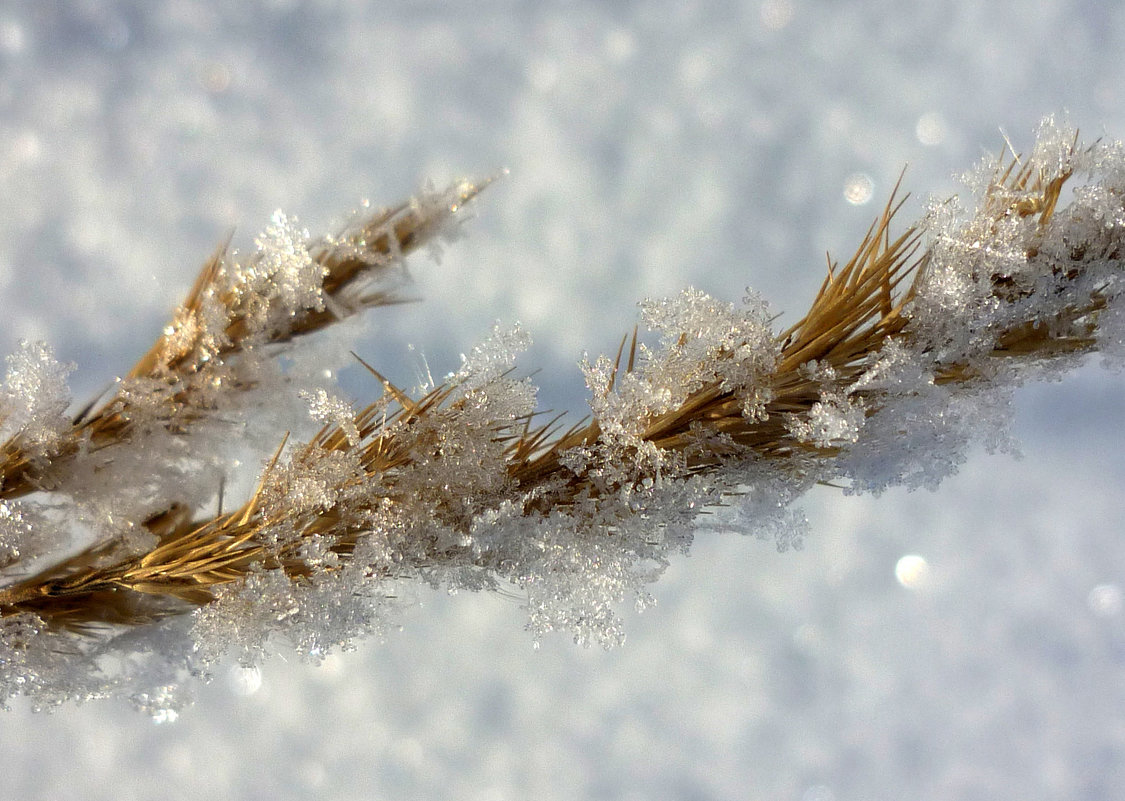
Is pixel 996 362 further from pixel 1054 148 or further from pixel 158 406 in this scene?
pixel 158 406

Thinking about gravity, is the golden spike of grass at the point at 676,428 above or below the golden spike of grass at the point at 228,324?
below

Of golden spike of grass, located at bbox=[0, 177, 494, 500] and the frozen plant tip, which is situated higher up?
golden spike of grass, located at bbox=[0, 177, 494, 500]

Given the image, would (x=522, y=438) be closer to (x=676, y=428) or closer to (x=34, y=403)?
(x=676, y=428)

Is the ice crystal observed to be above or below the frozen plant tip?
above

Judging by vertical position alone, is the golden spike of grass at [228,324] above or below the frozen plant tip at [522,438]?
above

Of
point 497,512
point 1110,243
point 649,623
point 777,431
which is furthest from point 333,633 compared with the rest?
point 649,623

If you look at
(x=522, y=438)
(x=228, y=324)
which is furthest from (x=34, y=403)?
(x=522, y=438)
